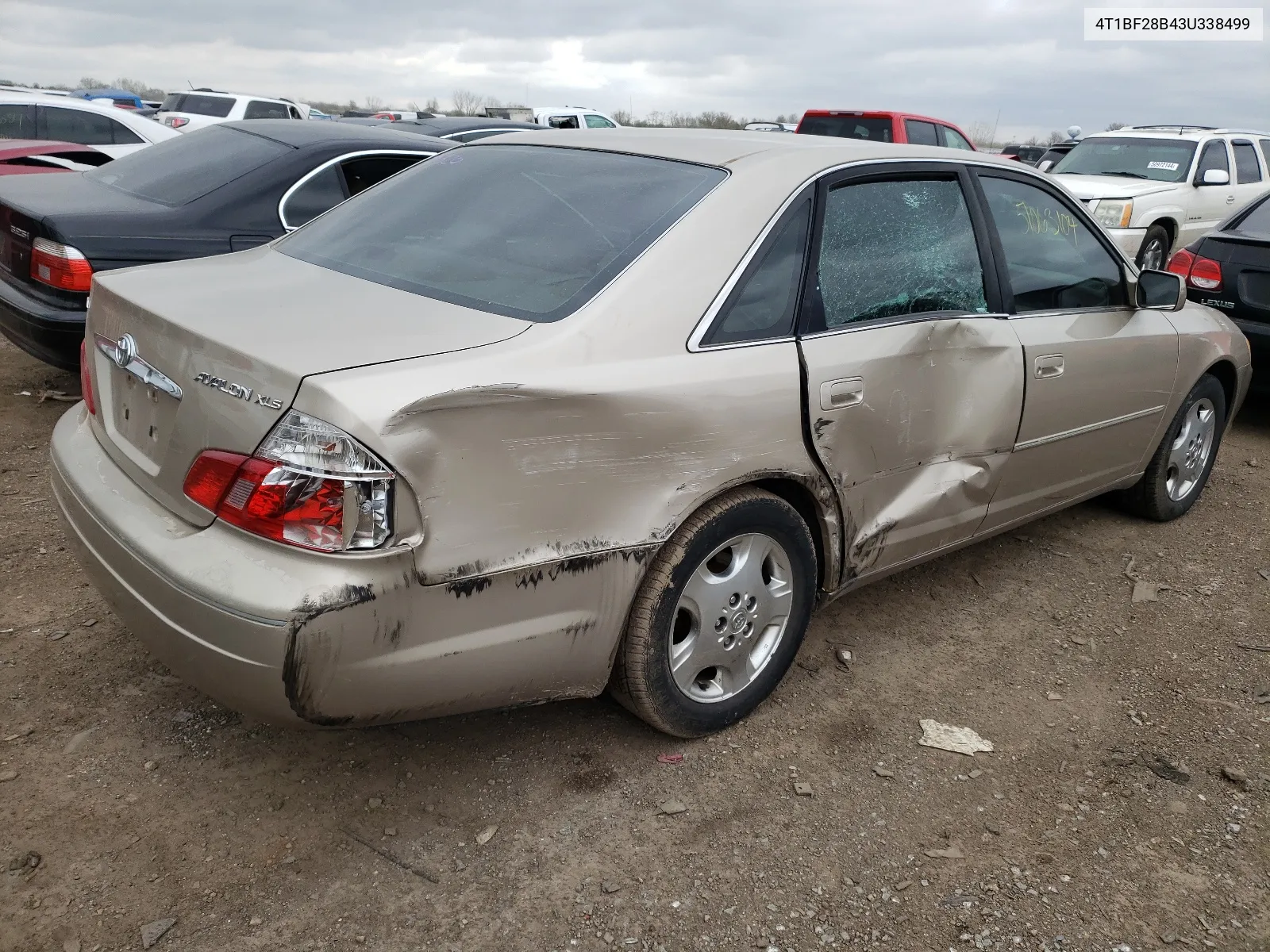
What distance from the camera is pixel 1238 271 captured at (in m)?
6.17

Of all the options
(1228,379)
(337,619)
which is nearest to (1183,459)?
(1228,379)

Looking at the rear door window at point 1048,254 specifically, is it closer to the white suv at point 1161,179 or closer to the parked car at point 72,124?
the white suv at point 1161,179

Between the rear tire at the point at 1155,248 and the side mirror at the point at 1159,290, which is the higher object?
the side mirror at the point at 1159,290

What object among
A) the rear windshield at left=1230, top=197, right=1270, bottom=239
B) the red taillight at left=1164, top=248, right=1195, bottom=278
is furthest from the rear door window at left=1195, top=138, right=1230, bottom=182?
the red taillight at left=1164, top=248, right=1195, bottom=278

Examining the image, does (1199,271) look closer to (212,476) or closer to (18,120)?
(212,476)

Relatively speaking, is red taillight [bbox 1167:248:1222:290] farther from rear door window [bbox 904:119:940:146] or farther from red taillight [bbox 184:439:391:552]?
rear door window [bbox 904:119:940:146]

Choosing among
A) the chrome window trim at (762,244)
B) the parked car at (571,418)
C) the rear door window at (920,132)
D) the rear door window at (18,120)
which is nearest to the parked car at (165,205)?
the parked car at (571,418)

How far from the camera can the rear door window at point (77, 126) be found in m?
9.70

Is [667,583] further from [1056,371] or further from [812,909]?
[1056,371]

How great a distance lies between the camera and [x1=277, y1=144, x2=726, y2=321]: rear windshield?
2.54m

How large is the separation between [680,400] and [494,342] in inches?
18.6

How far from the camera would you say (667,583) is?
251 cm

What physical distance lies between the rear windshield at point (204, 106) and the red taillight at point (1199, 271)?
1716 cm

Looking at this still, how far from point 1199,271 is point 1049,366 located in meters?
3.66
